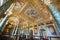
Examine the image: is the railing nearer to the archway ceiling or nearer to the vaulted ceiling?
the vaulted ceiling

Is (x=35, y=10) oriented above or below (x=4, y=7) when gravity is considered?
below

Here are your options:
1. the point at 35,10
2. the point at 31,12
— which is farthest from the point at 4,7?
the point at 35,10

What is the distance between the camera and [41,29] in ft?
22.6

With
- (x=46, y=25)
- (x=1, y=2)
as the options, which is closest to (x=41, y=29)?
(x=46, y=25)

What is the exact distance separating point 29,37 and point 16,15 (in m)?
1.17

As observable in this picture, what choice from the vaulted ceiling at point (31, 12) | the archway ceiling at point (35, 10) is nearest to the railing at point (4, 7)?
the vaulted ceiling at point (31, 12)

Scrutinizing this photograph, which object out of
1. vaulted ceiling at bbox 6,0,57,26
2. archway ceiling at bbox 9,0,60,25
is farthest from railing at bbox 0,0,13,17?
archway ceiling at bbox 9,0,60,25

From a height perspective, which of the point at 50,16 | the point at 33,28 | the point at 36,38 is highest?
the point at 50,16

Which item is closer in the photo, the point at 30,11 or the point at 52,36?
the point at 52,36

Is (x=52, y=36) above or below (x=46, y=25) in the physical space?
below

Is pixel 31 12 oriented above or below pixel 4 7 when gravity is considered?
below

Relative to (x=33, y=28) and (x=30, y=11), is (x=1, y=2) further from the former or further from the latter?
(x=33, y=28)

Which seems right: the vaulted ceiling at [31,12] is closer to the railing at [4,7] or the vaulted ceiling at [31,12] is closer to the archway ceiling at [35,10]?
the archway ceiling at [35,10]

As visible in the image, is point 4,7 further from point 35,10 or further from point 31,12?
point 35,10
